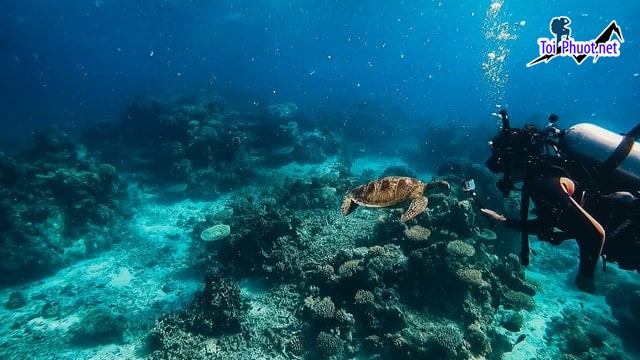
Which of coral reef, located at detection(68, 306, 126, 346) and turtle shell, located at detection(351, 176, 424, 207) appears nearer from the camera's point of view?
turtle shell, located at detection(351, 176, 424, 207)

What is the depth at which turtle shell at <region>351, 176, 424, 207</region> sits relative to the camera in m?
6.58

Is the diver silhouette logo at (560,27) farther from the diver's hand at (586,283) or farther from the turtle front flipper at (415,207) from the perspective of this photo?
the diver's hand at (586,283)

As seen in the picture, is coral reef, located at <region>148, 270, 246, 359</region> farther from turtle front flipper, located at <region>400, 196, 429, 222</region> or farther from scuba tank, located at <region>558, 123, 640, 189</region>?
scuba tank, located at <region>558, 123, 640, 189</region>

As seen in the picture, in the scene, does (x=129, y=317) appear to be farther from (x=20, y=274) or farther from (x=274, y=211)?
(x=20, y=274)

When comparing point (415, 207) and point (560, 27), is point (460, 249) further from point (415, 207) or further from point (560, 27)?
point (560, 27)

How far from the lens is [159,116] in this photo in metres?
19.5

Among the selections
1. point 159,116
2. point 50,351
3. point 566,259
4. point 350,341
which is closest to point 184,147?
point 159,116

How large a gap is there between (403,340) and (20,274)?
13267 millimetres

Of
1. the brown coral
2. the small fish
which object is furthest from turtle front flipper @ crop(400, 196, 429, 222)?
the small fish

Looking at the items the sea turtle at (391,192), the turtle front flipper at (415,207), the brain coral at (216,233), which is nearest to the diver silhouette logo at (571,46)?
the sea turtle at (391,192)

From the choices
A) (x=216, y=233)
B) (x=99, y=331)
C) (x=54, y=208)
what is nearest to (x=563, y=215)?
(x=216, y=233)

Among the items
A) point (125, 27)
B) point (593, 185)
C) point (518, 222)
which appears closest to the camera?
point (593, 185)

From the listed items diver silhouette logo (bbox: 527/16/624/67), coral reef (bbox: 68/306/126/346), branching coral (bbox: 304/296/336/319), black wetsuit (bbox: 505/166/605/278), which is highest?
diver silhouette logo (bbox: 527/16/624/67)

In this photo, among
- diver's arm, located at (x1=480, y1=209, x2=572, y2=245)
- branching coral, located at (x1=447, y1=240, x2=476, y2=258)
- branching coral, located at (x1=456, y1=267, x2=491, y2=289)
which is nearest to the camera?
diver's arm, located at (x1=480, y1=209, x2=572, y2=245)
